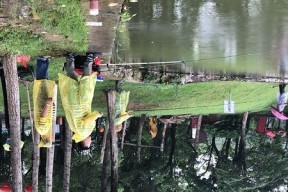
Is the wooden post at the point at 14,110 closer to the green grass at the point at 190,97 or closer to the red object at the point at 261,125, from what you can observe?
the green grass at the point at 190,97

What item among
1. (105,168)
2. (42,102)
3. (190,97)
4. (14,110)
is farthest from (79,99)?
(190,97)

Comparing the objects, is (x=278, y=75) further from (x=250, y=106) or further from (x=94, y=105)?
(x=94, y=105)

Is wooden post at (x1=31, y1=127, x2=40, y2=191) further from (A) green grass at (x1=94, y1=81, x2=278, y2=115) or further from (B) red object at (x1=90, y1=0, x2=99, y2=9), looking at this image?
(A) green grass at (x1=94, y1=81, x2=278, y2=115)

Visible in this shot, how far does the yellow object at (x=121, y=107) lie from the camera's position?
1469cm

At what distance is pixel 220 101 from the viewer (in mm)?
16953

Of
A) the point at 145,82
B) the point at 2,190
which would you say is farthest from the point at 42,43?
the point at 145,82

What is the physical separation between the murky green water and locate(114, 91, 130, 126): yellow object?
4.10 ft

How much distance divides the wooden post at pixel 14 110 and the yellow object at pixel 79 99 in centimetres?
114

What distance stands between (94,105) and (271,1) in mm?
6761

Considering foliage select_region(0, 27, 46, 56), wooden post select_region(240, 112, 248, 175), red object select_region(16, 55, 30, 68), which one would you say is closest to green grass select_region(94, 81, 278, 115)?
wooden post select_region(240, 112, 248, 175)

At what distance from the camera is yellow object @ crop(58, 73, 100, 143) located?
1134 centimetres

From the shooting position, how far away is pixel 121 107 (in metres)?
15.0

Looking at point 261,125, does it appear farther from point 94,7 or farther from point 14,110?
point 14,110

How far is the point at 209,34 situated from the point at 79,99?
3791mm
